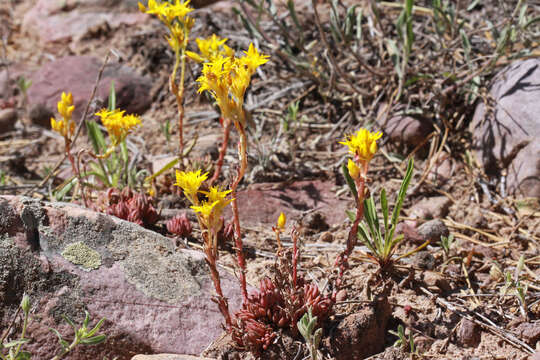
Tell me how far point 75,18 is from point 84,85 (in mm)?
2124

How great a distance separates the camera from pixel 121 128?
3184 mm

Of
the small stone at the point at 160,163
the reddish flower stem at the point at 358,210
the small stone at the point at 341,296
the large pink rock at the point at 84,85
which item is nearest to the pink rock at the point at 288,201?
the small stone at the point at 160,163

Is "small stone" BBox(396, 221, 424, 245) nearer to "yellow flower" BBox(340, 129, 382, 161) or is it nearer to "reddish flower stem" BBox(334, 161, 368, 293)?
"reddish flower stem" BBox(334, 161, 368, 293)

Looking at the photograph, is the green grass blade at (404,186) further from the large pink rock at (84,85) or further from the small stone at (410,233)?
the large pink rock at (84,85)

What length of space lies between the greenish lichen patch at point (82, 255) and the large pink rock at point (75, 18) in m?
4.90

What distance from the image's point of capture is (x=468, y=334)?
262 cm

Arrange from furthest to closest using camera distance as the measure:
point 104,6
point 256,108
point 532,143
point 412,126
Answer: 1. point 104,6
2. point 256,108
3. point 412,126
4. point 532,143

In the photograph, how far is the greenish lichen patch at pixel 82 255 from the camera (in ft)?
8.50

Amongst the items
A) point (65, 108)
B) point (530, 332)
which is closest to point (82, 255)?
point (65, 108)

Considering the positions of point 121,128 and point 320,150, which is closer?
point 121,128

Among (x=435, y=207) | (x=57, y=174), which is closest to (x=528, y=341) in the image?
(x=435, y=207)

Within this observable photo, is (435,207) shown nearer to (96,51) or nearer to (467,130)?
(467,130)

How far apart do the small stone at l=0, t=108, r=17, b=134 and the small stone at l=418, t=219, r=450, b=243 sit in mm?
4561

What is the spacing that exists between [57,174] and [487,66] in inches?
151
